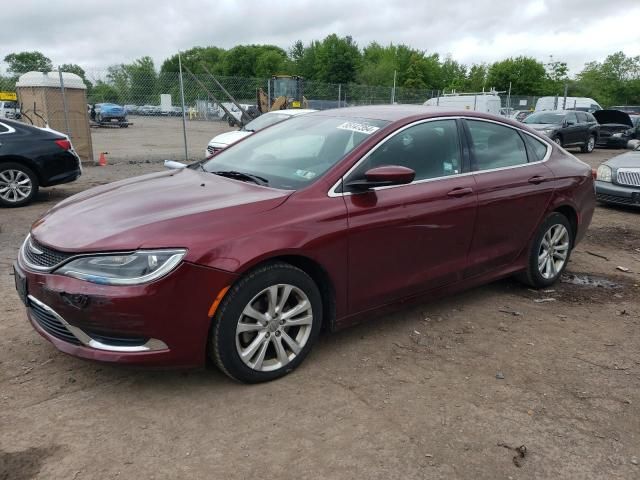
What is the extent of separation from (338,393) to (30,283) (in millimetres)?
1818

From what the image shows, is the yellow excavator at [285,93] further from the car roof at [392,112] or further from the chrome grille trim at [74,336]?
the chrome grille trim at [74,336]

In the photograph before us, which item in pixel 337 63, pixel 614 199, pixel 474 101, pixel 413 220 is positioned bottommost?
pixel 614 199

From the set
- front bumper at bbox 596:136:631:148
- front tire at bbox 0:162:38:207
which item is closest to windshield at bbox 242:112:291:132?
front tire at bbox 0:162:38:207

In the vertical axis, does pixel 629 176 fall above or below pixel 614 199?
above

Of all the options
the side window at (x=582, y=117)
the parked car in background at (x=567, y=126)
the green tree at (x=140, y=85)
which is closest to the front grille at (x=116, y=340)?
the green tree at (x=140, y=85)

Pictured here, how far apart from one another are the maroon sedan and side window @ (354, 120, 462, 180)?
0.5 inches

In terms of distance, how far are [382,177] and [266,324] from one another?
1.12 m

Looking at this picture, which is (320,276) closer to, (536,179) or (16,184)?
(536,179)

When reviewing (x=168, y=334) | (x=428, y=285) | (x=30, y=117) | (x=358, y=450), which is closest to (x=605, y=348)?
(x=428, y=285)

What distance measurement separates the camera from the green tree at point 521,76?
6875cm

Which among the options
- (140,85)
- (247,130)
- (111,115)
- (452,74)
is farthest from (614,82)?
(247,130)

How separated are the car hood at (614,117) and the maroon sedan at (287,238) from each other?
2048cm

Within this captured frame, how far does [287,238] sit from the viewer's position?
3121 millimetres

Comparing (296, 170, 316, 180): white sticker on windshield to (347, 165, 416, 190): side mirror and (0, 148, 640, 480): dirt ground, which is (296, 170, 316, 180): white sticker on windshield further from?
(0, 148, 640, 480): dirt ground
